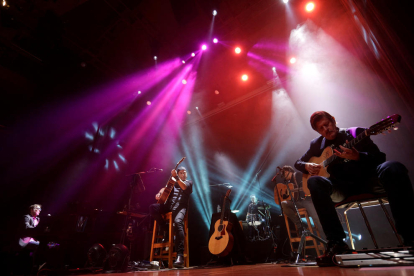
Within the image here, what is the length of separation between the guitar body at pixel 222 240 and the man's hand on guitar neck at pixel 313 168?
7.41 feet

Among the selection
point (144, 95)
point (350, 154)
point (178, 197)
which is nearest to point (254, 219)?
point (178, 197)

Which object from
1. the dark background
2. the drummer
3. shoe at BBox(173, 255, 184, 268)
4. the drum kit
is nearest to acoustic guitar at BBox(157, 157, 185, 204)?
shoe at BBox(173, 255, 184, 268)

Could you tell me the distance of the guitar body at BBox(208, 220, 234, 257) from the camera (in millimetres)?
3496

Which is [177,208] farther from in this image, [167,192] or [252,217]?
[252,217]

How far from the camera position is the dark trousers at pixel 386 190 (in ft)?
4.14

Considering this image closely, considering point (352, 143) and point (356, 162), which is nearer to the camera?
point (356, 162)

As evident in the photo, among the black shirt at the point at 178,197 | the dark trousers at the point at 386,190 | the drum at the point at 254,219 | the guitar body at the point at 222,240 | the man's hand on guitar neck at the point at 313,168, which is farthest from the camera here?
the drum at the point at 254,219

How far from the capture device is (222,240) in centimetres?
361

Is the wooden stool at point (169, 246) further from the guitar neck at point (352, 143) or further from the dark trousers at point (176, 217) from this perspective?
the guitar neck at point (352, 143)

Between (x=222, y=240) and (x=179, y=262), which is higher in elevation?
(x=222, y=240)

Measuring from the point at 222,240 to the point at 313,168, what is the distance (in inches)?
94.6

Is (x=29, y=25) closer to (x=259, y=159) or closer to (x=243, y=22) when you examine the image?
(x=243, y=22)

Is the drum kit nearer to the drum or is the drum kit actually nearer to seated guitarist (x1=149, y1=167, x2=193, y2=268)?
the drum

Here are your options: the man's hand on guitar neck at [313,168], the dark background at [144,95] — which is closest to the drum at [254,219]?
the dark background at [144,95]
